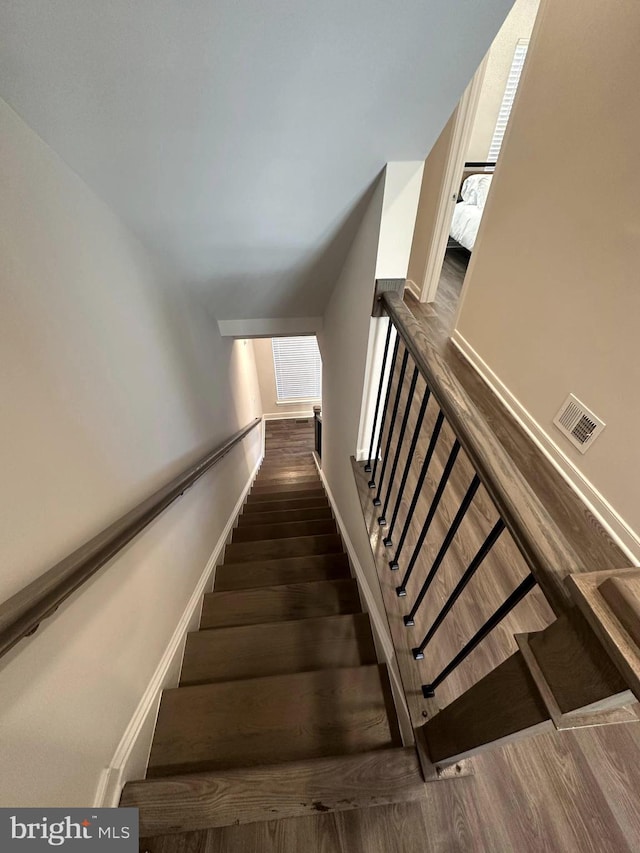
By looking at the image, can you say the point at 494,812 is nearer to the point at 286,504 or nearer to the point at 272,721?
the point at 272,721

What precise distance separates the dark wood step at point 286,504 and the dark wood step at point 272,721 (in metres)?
2.04

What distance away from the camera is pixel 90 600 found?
894 mm

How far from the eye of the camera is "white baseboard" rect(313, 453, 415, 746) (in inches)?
43.2

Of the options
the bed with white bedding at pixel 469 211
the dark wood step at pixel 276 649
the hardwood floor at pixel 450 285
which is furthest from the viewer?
the bed with white bedding at pixel 469 211

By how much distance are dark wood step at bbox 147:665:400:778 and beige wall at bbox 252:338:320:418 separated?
4.86 m

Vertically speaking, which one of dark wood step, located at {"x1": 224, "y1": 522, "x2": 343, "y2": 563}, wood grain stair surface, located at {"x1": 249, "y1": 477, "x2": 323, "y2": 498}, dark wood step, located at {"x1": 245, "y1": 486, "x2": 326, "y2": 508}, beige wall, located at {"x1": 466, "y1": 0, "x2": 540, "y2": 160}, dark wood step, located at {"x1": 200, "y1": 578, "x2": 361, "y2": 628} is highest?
beige wall, located at {"x1": 466, "y1": 0, "x2": 540, "y2": 160}

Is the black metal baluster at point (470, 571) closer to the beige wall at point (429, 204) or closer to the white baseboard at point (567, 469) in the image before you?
the white baseboard at point (567, 469)

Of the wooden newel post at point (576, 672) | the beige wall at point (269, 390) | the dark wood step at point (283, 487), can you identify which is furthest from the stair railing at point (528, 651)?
the beige wall at point (269, 390)

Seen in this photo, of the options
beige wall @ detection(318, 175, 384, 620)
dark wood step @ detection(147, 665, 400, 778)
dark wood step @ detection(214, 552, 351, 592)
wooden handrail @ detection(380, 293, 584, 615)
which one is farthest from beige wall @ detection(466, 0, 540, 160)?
dark wood step @ detection(147, 665, 400, 778)

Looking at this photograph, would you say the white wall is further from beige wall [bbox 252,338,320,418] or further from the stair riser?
beige wall [bbox 252,338,320,418]

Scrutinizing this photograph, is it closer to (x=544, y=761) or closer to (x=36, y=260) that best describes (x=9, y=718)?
(x=36, y=260)

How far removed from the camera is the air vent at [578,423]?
1688 mm

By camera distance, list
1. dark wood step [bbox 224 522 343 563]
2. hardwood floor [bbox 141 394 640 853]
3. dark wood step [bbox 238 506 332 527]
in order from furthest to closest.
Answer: dark wood step [bbox 238 506 332 527] → dark wood step [bbox 224 522 343 563] → hardwood floor [bbox 141 394 640 853]

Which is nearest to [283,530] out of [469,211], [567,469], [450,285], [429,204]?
[567,469]
